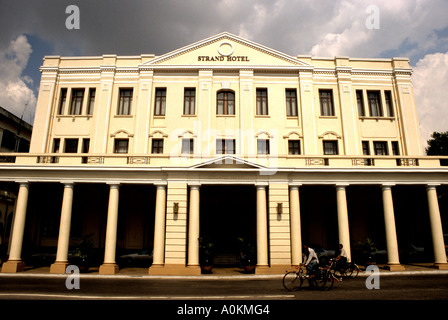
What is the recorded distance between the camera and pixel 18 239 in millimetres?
19500

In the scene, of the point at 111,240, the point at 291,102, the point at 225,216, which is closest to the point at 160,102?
the point at 225,216

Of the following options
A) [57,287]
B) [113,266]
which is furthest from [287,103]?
[57,287]

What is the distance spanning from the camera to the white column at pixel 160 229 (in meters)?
19.0

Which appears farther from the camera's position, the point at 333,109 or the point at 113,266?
the point at 333,109

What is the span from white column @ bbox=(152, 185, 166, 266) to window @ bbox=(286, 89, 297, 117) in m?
12.2

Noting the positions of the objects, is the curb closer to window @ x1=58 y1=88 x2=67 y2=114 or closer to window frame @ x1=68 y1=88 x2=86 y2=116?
window frame @ x1=68 y1=88 x2=86 y2=116

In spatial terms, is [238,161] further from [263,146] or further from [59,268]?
[59,268]

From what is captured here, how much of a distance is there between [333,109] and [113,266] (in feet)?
66.4

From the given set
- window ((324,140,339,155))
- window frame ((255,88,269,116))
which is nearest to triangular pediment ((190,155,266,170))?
window frame ((255,88,269,116))

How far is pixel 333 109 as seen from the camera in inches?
1018

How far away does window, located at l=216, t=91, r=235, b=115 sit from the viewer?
83.5ft

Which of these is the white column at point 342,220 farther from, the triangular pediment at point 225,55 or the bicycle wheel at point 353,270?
the triangular pediment at point 225,55

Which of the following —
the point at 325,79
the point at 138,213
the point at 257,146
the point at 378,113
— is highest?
the point at 325,79
